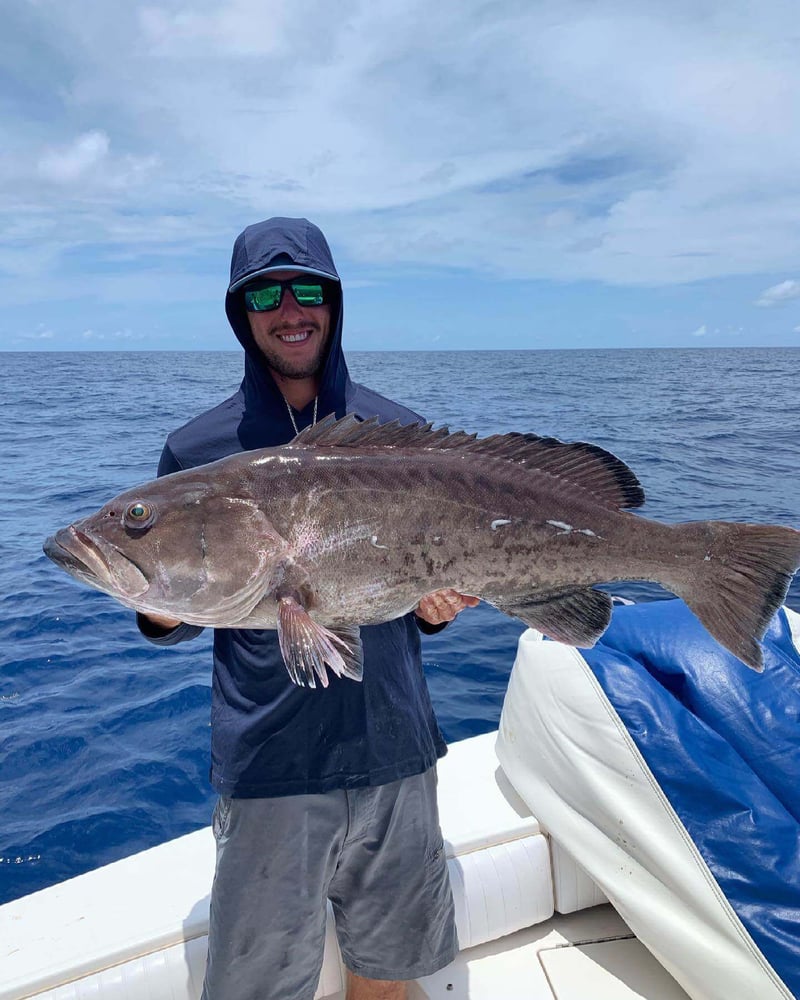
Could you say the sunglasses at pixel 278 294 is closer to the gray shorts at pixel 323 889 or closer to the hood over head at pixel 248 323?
the hood over head at pixel 248 323

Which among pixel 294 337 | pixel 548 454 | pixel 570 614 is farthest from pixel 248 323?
pixel 570 614

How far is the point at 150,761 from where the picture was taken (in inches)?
263

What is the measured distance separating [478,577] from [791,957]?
1998 mm

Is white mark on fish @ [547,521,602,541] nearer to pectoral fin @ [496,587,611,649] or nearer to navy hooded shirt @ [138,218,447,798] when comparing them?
pectoral fin @ [496,587,611,649]

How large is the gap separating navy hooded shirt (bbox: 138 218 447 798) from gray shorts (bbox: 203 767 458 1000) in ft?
0.41

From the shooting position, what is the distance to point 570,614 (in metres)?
2.91

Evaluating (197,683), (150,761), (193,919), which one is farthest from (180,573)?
(197,683)

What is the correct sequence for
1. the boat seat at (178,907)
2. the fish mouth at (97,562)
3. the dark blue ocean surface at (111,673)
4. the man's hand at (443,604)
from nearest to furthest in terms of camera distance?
the fish mouth at (97,562) < the man's hand at (443,604) < the boat seat at (178,907) < the dark blue ocean surface at (111,673)

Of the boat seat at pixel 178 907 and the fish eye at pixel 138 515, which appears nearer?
the fish eye at pixel 138 515

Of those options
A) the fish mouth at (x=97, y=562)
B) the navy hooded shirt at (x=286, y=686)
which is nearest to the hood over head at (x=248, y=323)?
the navy hooded shirt at (x=286, y=686)

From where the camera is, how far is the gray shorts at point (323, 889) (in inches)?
115

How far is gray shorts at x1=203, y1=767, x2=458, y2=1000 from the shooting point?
2930 millimetres

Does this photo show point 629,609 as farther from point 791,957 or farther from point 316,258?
point 316,258

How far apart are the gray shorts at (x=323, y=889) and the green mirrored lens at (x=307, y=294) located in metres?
2.15
